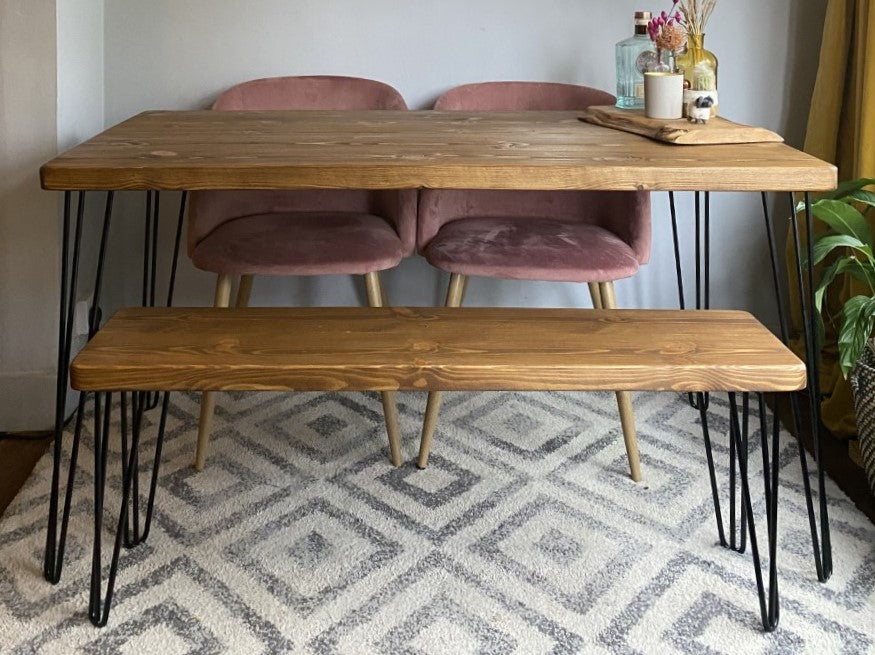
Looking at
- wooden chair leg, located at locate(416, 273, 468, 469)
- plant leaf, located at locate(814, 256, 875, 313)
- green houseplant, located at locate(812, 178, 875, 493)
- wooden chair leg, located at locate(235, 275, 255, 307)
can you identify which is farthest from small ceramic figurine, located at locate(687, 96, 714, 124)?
wooden chair leg, located at locate(235, 275, 255, 307)

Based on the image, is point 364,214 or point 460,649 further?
point 364,214

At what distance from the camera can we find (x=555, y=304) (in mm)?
2605

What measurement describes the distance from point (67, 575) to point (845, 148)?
201 centimetres

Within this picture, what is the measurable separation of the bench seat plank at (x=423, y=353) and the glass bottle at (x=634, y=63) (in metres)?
0.66

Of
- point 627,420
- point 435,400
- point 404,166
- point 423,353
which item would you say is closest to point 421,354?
point 423,353

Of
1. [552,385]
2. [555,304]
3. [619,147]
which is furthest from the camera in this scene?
[555,304]

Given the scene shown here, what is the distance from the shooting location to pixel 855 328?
70.1 inches

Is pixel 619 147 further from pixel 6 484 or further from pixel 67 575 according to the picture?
pixel 6 484

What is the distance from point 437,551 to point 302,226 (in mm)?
808

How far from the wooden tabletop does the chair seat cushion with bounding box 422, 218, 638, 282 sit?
0.95ft

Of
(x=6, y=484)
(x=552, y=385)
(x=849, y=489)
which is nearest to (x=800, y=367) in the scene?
(x=552, y=385)

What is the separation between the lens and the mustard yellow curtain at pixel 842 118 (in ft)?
6.89

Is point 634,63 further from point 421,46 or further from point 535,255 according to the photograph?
point 421,46

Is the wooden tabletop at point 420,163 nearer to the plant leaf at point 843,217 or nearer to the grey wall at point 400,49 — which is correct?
the plant leaf at point 843,217
